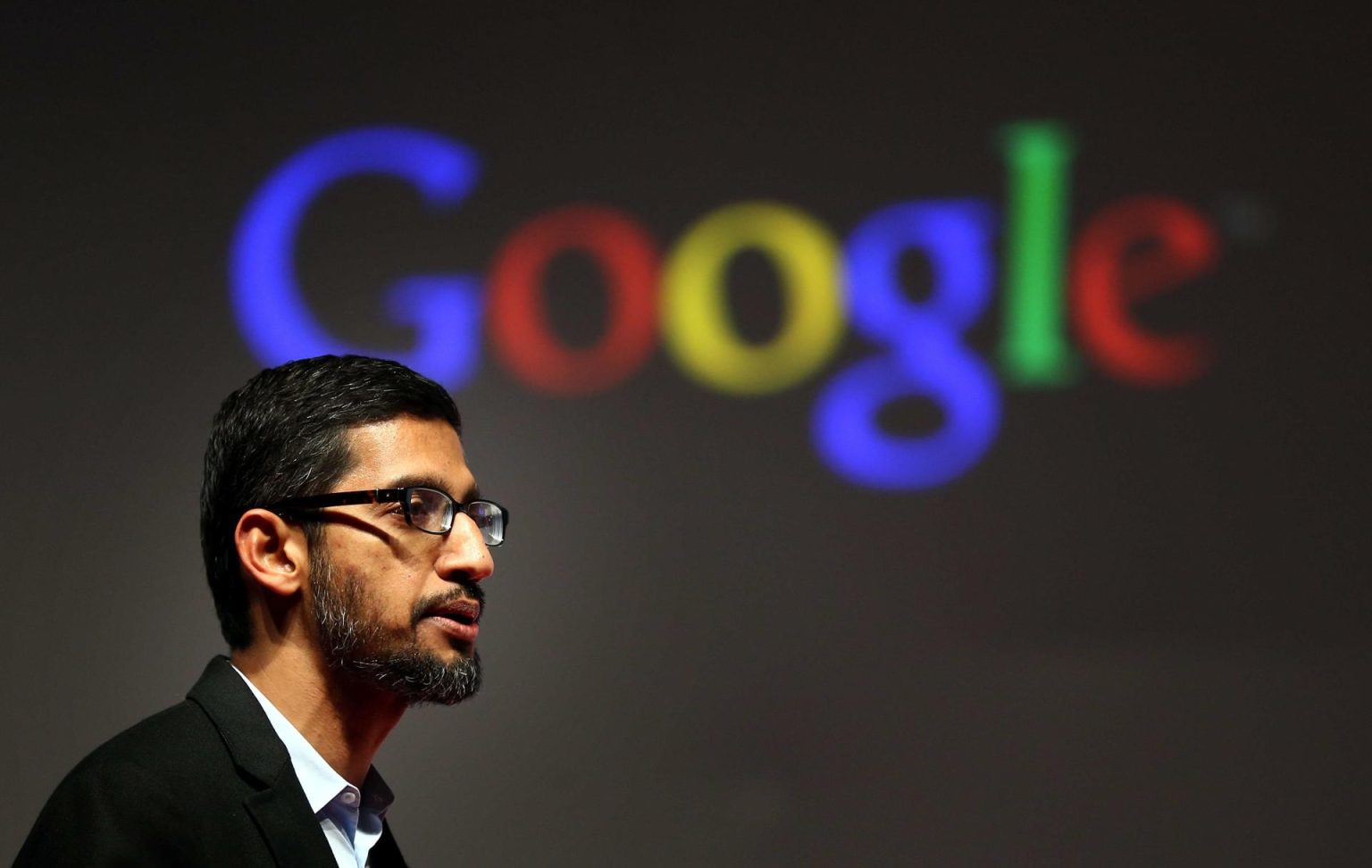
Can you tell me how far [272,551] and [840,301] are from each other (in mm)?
1359

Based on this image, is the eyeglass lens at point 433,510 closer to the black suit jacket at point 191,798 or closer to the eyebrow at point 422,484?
the eyebrow at point 422,484

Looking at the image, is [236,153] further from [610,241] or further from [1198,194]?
[1198,194]

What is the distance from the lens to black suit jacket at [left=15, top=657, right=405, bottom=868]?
1.12m

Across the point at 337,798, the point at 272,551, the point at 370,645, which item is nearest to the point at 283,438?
the point at 272,551

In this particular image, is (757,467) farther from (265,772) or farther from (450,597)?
(265,772)

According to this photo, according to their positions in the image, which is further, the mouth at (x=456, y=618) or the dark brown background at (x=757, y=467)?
the dark brown background at (x=757, y=467)

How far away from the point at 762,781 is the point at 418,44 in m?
1.46

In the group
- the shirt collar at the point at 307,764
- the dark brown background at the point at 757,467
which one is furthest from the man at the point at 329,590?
the dark brown background at the point at 757,467

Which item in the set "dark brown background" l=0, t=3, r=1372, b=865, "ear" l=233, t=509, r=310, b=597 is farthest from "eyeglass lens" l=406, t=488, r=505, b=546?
"dark brown background" l=0, t=3, r=1372, b=865

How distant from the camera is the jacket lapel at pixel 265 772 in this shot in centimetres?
121

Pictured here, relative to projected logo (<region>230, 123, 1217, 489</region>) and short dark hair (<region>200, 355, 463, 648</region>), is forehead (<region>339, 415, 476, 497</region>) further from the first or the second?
projected logo (<region>230, 123, 1217, 489</region>)

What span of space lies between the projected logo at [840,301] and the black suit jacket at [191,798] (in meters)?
1.25

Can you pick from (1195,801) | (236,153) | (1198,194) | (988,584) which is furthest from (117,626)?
(1198,194)

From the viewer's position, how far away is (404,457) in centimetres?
136
